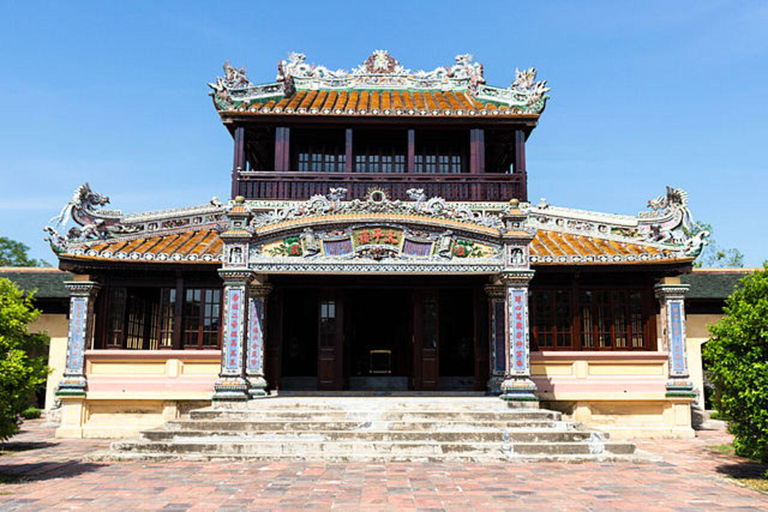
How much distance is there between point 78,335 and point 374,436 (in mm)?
8059

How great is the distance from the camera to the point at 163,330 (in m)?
16.3

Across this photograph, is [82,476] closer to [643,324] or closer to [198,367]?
[198,367]

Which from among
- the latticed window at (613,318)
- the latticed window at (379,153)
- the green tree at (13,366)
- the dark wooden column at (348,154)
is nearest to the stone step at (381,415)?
the green tree at (13,366)

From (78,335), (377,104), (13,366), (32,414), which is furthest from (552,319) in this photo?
(32,414)

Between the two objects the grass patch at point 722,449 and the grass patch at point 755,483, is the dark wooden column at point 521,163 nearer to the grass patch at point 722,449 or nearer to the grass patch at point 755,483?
the grass patch at point 722,449

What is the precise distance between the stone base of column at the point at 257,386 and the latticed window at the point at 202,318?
1836 millimetres

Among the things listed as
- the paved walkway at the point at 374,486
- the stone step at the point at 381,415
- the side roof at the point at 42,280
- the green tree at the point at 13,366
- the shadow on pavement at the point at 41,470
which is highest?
the side roof at the point at 42,280

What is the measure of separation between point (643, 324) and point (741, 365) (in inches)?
250

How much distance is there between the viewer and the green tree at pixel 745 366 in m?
9.63

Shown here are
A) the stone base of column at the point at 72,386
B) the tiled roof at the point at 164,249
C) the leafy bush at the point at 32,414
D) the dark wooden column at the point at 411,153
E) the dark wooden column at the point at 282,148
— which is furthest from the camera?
the leafy bush at the point at 32,414

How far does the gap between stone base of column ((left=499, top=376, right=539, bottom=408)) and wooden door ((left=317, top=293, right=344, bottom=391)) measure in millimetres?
4856

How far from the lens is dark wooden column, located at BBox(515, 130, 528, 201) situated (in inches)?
703

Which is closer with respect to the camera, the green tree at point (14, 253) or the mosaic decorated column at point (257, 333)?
the mosaic decorated column at point (257, 333)

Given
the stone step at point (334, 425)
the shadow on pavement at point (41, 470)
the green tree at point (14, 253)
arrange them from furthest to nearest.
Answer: the green tree at point (14, 253), the stone step at point (334, 425), the shadow on pavement at point (41, 470)
